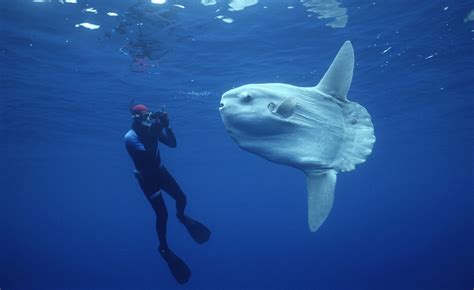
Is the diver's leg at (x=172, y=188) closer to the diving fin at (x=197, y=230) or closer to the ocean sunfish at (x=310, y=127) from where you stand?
the diving fin at (x=197, y=230)

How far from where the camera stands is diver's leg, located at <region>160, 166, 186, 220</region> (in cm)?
650

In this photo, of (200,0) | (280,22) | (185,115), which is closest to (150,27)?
(200,0)

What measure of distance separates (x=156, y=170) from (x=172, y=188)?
20.8 inches

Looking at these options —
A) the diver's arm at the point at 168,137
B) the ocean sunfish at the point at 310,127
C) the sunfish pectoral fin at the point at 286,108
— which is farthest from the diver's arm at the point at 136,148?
the sunfish pectoral fin at the point at 286,108

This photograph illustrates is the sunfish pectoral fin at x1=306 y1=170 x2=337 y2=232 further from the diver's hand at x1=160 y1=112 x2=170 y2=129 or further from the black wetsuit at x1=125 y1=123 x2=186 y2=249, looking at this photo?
the black wetsuit at x1=125 y1=123 x2=186 y2=249

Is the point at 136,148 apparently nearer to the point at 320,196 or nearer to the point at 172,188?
the point at 172,188

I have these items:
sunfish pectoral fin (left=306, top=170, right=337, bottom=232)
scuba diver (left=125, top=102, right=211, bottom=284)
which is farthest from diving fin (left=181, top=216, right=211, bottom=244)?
sunfish pectoral fin (left=306, top=170, right=337, bottom=232)

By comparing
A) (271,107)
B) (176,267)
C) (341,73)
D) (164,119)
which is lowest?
(176,267)

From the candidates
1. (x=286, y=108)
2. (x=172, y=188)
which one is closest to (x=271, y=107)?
(x=286, y=108)

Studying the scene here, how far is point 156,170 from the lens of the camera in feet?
20.7

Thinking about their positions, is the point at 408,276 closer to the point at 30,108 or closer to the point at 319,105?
the point at 30,108

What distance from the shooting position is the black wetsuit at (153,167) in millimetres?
5848

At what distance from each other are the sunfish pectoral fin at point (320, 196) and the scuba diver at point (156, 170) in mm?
2513

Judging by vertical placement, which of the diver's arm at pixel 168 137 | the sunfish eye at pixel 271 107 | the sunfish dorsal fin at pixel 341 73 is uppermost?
the sunfish dorsal fin at pixel 341 73
